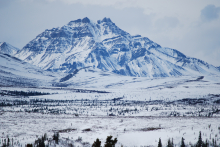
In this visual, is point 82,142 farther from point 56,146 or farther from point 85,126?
point 85,126

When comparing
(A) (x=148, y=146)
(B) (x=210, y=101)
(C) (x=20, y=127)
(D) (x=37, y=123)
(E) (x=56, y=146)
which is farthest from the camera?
(B) (x=210, y=101)

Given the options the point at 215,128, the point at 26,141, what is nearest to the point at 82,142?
the point at 26,141

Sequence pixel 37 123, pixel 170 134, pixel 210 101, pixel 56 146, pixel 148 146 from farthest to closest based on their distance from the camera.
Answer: pixel 210 101 < pixel 37 123 < pixel 170 134 < pixel 148 146 < pixel 56 146

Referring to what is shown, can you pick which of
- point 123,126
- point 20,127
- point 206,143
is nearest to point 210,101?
point 123,126

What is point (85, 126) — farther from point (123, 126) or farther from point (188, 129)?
point (188, 129)

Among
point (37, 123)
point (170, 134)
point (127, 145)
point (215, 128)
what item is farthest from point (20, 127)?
point (215, 128)

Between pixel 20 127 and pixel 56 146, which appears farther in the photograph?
pixel 20 127

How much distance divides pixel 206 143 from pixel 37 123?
5425cm

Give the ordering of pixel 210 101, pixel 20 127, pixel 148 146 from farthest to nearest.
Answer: pixel 210 101, pixel 20 127, pixel 148 146

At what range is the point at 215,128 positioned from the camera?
68.6 metres

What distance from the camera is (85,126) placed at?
271 feet

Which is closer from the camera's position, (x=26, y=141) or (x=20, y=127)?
(x=26, y=141)

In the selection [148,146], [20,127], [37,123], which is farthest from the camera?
[37,123]

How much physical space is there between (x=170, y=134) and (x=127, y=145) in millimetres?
12861
